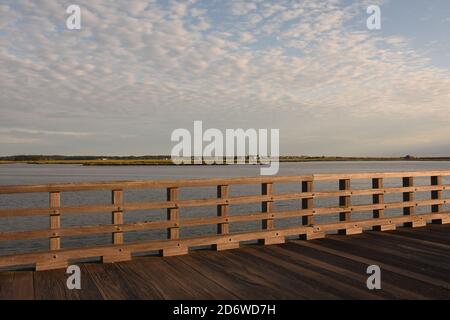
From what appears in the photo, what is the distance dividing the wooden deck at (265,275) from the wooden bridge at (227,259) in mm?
13

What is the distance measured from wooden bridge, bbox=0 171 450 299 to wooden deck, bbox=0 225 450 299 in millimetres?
13

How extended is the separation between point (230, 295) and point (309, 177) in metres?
4.22

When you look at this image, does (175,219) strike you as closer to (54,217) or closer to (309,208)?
(54,217)

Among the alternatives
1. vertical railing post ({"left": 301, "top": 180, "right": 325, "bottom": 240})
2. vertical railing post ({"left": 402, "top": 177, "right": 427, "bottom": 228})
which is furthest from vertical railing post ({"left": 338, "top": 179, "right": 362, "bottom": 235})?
vertical railing post ({"left": 402, "top": 177, "right": 427, "bottom": 228})

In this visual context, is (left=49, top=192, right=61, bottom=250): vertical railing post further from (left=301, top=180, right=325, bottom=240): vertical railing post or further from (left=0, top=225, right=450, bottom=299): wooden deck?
(left=301, top=180, right=325, bottom=240): vertical railing post

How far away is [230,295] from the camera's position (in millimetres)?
5020

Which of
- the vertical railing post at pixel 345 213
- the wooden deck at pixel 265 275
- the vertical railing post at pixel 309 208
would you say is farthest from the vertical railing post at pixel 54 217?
the vertical railing post at pixel 345 213

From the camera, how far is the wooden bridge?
17.2 feet

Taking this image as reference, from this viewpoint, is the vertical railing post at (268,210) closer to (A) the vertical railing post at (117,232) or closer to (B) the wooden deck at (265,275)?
(B) the wooden deck at (265,275)

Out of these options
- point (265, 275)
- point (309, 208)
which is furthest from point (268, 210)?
point (265, 275)

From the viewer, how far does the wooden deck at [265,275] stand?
5.09 m
